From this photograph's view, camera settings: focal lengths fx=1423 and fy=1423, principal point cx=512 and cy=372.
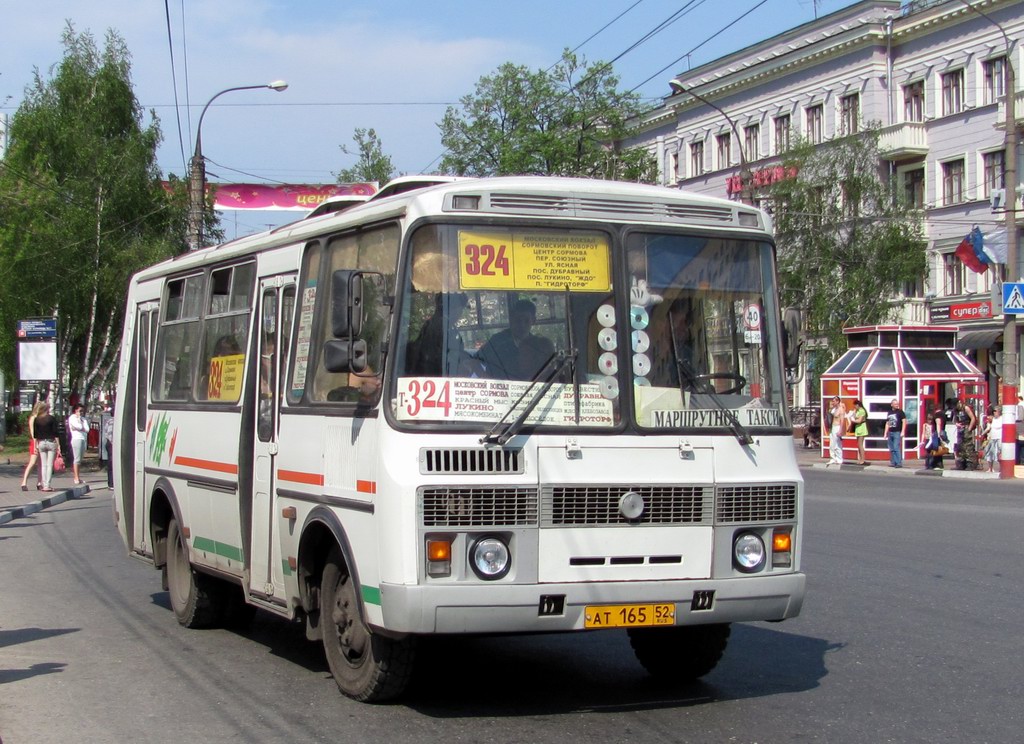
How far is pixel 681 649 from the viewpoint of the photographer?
8156mm

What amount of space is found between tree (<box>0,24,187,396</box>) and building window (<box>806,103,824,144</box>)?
1005 inches

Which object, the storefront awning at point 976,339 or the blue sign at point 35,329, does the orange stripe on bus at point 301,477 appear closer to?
the blue sign at point 35,329

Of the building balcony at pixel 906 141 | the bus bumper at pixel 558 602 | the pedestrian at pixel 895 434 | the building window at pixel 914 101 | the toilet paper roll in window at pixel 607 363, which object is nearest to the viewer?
the bus bumper at pixel 558 602

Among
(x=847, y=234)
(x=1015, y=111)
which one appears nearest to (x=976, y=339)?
(x=847, y=234)

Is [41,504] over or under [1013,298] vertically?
under

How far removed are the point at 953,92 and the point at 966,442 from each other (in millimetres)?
21336

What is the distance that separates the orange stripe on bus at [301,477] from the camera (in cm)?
784

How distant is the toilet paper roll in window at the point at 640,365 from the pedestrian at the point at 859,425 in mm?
29138

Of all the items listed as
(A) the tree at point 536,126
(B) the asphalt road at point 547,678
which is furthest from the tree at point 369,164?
(B) the asphalt road at point 547,678

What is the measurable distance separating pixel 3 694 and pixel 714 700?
13.3 ft

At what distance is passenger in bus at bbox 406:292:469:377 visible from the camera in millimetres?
6973

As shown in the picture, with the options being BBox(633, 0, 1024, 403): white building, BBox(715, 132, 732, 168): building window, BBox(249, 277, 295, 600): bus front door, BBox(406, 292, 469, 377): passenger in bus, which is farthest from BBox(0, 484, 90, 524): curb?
BBox(715, 132, 732, 168): building window

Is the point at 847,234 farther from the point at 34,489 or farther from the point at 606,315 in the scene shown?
the point at 606,315

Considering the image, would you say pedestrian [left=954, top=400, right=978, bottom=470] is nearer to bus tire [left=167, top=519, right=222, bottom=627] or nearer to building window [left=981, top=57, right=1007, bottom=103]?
building window [left=981, top=57, right=1007, bottom=103]
